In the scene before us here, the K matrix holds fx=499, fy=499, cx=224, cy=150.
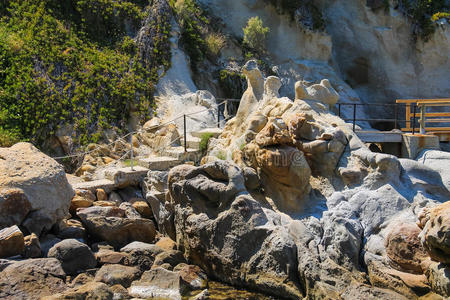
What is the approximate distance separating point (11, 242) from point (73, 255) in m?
0.90

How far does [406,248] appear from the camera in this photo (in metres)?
6.75

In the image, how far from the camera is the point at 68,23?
14.7m

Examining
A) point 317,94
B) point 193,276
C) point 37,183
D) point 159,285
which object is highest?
point 317,94

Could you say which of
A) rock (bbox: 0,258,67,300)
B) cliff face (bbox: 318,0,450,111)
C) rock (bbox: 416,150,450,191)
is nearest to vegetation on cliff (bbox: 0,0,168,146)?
rock (bbox: 0,258,67,300)

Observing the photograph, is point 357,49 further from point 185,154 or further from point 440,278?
point 440,278

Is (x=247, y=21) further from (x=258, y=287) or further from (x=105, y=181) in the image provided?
(x=258, y=287)

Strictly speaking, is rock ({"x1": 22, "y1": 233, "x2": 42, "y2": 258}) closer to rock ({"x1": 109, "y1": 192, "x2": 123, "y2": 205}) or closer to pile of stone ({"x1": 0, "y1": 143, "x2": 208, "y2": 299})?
pile of stone ({"x1": 0, "y1": 143, "x2": 208, "y2": 299})

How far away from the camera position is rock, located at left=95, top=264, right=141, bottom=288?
723 cm

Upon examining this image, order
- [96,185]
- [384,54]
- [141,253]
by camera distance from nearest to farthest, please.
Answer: [141,253] → [96,185] → [384,54]

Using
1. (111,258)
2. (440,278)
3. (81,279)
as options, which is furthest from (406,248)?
(81,279)

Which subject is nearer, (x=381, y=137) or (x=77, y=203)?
(x=77, y=203)

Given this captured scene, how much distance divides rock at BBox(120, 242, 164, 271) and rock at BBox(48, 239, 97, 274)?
0.58 meters

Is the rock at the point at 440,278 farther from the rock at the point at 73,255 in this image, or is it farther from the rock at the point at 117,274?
the rock at the point at 73,255

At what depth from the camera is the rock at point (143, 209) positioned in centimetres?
982
